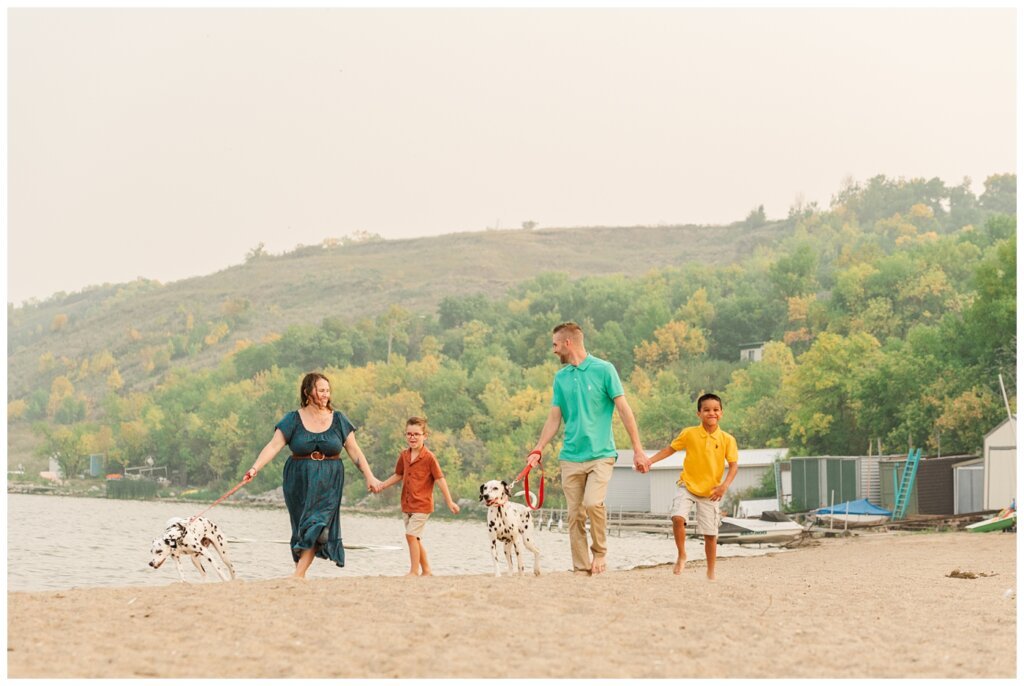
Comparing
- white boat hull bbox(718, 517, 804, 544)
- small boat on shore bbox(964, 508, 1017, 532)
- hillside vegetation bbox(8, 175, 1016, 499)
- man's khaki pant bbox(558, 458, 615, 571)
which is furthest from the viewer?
hillside vegetation bbox(8, 175, 1016, 499)

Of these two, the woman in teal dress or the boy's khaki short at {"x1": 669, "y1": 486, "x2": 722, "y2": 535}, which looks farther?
the boy's khaki short at {"x1": 669, "y1": 486, "x2": 722, "y2": 535}

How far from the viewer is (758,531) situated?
48.6 meters

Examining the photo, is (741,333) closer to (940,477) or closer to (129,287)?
(940,477)

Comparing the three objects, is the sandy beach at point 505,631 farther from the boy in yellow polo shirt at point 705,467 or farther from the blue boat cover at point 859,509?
the blue boat cover at point 859,509

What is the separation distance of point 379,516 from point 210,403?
1896 inches

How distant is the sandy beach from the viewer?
809 cm

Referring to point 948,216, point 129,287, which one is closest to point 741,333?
point 948,216

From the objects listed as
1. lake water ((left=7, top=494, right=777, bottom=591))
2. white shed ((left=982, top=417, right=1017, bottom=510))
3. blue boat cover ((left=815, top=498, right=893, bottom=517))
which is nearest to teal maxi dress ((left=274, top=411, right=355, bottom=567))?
lake water ((left=7, top=494, right=777, bottom=591))

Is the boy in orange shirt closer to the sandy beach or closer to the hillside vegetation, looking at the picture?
the sandy beach

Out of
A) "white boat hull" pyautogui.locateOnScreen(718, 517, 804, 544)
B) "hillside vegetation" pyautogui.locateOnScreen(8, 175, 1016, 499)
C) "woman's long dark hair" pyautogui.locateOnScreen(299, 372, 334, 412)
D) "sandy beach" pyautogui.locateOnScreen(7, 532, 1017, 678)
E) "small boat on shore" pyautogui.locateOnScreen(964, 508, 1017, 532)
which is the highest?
"hillside vegetation" pyautogui.locateOnScreen(8, 175, 1016, 499)

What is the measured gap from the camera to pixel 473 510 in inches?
3219

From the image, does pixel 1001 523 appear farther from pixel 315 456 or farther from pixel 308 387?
pixel 308 387

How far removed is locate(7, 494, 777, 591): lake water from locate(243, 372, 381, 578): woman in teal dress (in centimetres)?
1034

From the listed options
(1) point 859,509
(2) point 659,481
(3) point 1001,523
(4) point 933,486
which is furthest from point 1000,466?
(2) point 659,481
